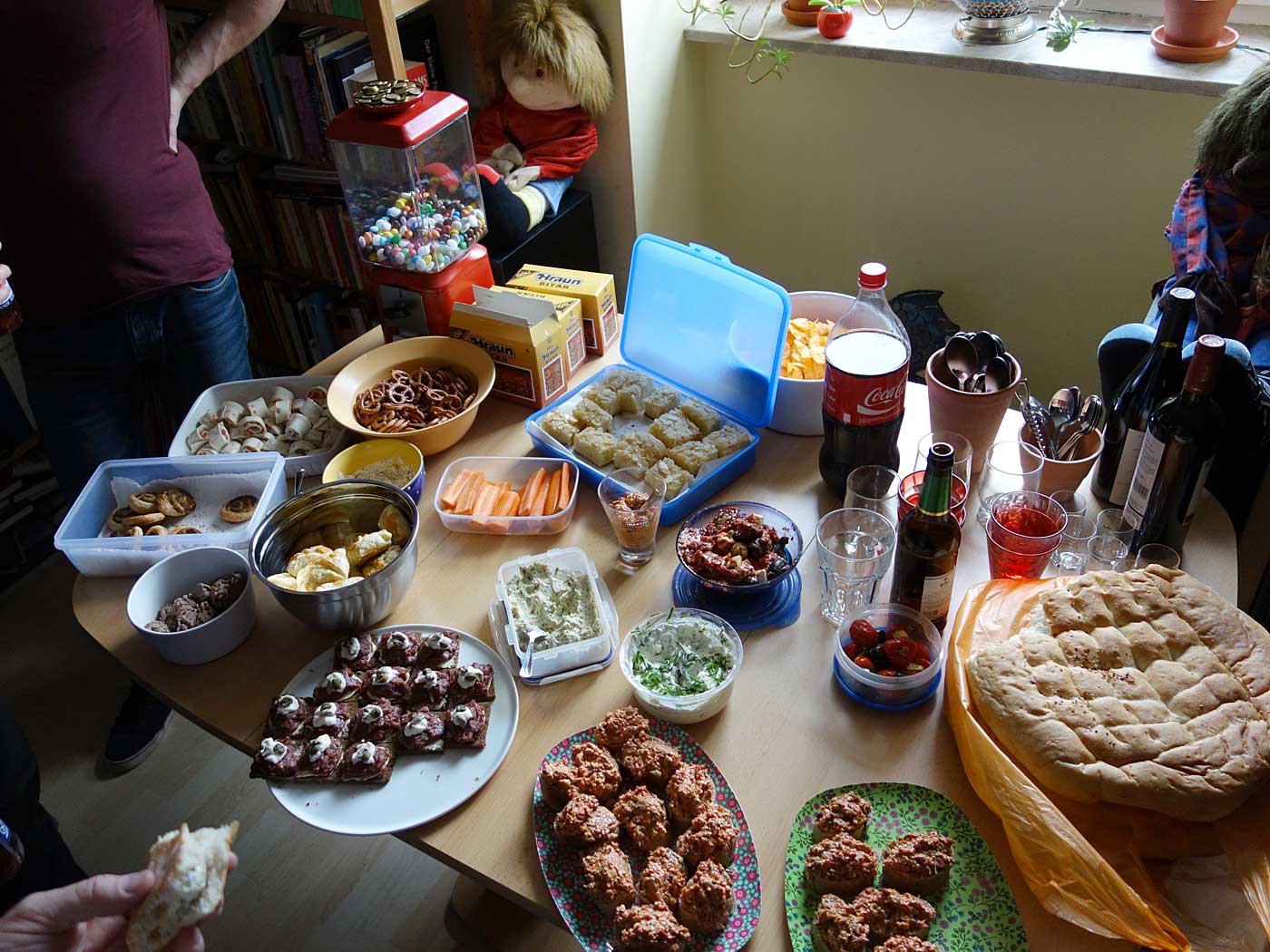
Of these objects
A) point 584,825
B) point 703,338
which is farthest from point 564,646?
point 703,338

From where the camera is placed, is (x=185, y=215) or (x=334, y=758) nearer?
(x=334, y=758)

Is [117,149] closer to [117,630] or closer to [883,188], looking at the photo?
[117,630]

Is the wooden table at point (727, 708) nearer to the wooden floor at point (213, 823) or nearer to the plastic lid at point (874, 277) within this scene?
the plastic lid at point (874, 277)

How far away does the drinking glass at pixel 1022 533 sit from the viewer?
1241 millimetres

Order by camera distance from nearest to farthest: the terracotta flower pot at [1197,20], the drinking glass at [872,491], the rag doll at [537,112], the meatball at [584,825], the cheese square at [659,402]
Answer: the meatball at [584,825], the drinking glass at [872,491], the cheese square at [659,402], the terracotta flower pot at [1197,20], the rag doll at [537,112]

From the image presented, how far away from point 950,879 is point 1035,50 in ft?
6.59

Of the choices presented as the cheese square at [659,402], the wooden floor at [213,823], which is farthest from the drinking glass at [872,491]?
the wooden floor at [213,823]

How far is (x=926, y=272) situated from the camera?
2.71 meters

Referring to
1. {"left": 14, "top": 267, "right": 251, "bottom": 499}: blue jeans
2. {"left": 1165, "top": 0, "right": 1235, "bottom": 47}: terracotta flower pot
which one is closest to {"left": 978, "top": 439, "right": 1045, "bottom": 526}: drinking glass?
{"left": 1165, "top": 0, "right": 1235, "bottom": 47}: terracotta flower pot

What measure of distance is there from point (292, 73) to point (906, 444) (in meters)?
1.84

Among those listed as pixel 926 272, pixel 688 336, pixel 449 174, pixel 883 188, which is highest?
pixel 449 174

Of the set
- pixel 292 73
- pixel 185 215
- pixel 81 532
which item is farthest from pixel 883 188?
pixel 81 532

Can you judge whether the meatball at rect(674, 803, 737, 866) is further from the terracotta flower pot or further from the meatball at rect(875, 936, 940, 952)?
the terracotta flower pot

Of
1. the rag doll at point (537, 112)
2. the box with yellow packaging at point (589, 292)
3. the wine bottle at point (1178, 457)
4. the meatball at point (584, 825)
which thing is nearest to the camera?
the meatball at point (584, 825)
